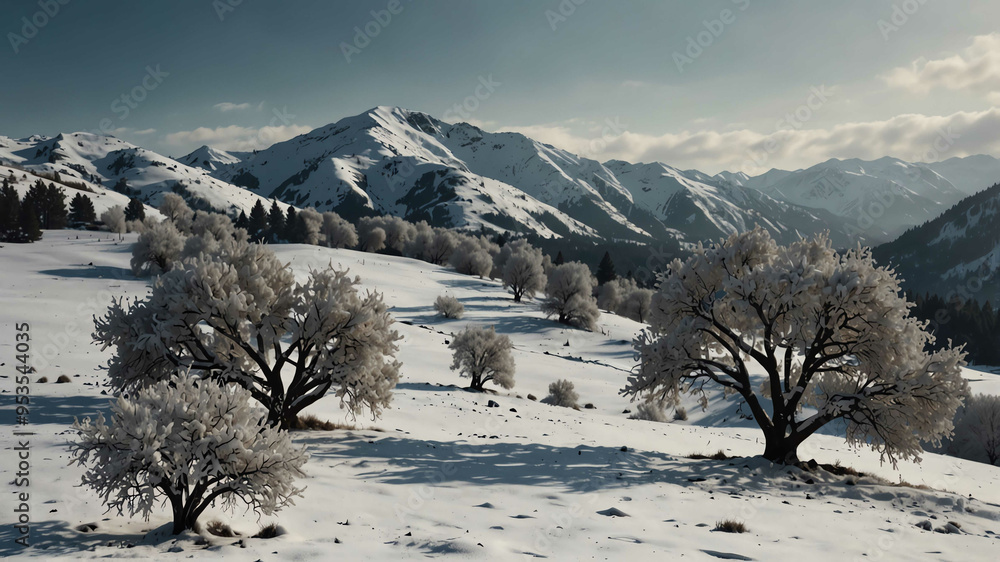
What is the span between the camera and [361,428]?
62.8 feet

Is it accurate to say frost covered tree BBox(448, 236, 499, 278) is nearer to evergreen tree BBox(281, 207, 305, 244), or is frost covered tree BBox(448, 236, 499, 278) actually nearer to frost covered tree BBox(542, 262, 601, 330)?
frost covered tree BBox(542, 262, 601, 330)

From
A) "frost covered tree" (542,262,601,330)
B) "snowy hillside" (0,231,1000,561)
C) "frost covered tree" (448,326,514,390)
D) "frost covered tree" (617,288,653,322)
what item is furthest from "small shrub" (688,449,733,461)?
"frost covered tree" (617,288,653,322)

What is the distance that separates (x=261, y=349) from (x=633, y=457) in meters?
13.4

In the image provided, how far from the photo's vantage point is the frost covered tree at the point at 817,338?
15867mm

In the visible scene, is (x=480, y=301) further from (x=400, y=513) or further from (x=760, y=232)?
(x=400, y=513)

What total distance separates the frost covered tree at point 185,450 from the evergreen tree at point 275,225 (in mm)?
122886

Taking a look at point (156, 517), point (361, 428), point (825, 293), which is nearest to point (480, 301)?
point (361, 428)

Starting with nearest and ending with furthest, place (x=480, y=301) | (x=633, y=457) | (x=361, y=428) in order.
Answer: (x=633, y=457)
(x=361, y=428)
(x=480, y=301)

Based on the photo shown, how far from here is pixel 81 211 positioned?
100 meters

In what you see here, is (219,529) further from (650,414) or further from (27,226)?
(27,226)

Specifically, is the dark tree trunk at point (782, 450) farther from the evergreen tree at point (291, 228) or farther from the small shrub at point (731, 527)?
the evergreen tree at point (291, 228)

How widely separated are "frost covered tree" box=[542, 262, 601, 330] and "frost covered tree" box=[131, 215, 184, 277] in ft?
147

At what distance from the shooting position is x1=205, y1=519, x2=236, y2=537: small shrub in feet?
28.0

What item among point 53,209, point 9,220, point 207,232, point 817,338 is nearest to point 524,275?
point 207,232
